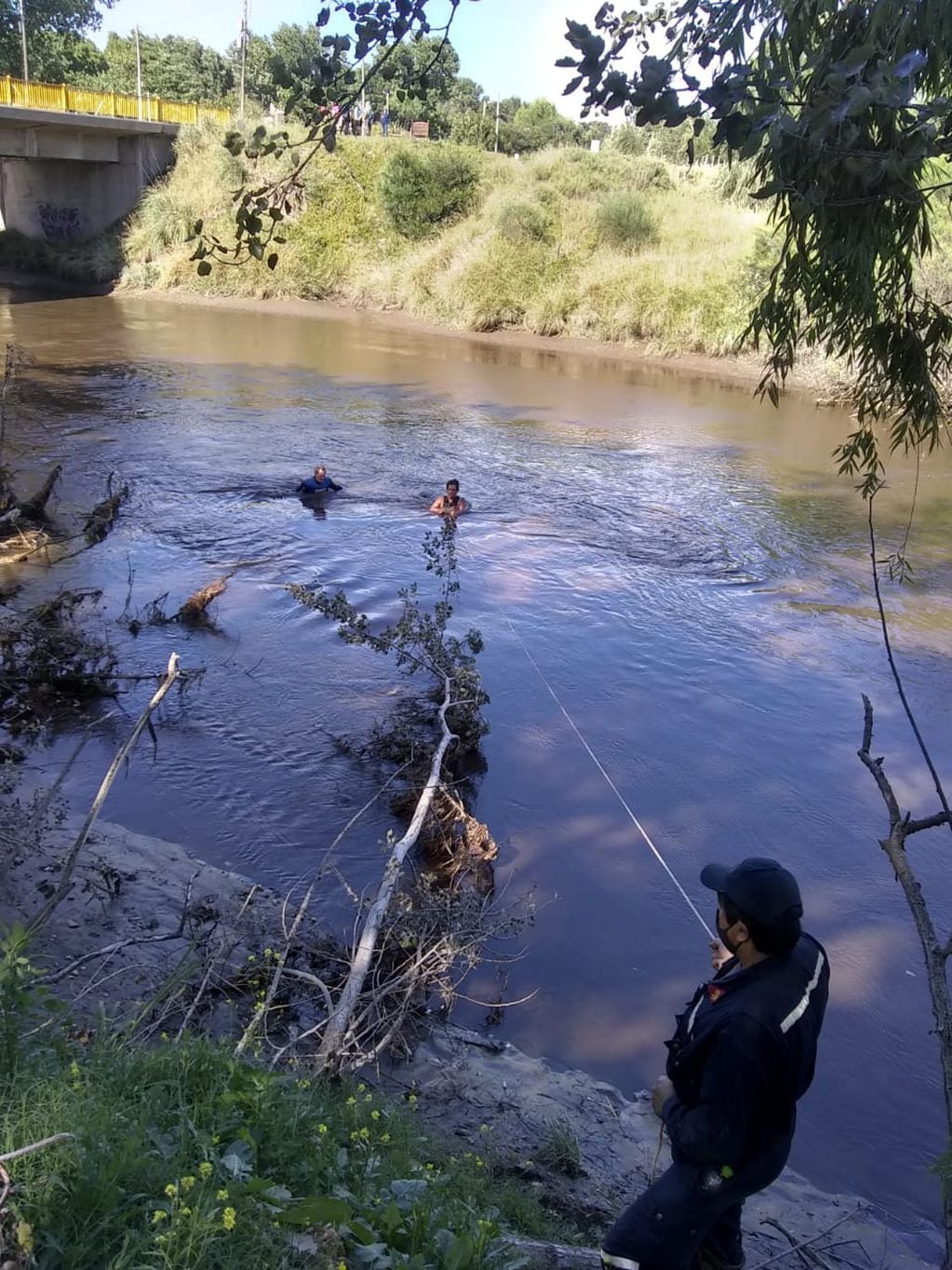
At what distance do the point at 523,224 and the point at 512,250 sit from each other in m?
1.52

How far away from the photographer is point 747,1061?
9.74ft

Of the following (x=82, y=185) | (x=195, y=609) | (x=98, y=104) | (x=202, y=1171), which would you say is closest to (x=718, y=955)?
(x=202, y=1171)

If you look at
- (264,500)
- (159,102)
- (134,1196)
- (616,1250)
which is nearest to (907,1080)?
(616,1250)

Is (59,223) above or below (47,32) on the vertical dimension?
Answer: below

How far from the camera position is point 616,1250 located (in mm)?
3330

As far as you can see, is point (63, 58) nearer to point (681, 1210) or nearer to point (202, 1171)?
point (202, 1171)

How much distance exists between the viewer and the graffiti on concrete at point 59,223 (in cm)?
4409

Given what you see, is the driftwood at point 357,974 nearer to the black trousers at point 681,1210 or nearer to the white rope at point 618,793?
the black trousers at point 681,1210

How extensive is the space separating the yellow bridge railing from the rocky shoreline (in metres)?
35.8

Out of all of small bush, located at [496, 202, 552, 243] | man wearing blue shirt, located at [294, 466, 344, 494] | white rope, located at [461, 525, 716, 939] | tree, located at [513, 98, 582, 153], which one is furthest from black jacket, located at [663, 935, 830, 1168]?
tree, located at [513, 98, 582, 153]

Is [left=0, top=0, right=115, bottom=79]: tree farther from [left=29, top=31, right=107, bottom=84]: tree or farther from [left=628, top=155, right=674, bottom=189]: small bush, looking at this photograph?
[left=628, top=155, right=674, bottom=189]: small bush

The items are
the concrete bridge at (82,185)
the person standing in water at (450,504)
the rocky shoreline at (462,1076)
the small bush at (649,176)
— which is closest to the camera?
the rocky shoreline at (462,1076)

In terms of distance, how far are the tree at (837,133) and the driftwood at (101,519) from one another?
1065 cm

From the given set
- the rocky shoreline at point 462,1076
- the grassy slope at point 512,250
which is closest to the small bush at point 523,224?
the grassy slope at point 512,250
